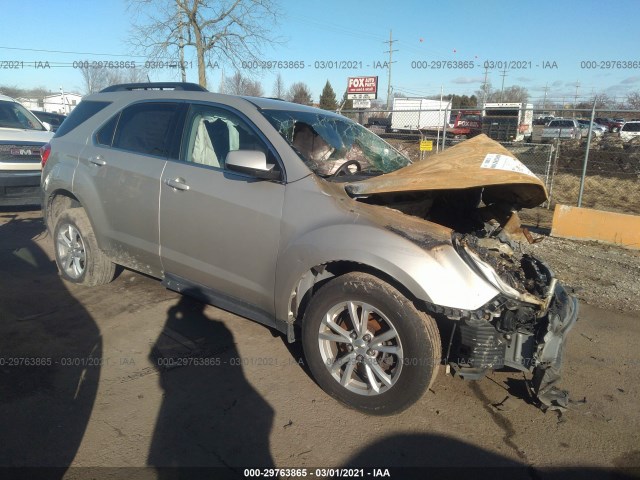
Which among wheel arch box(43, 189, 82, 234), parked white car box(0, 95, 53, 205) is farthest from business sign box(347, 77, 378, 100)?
wheel arch box(43, 189, 82, 234)

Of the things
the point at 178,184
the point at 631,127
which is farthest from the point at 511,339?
the point at 631,127

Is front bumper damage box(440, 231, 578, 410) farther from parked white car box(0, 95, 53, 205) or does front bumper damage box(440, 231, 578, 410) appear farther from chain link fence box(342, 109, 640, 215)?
parked white car box(0, 95, 53, 205)

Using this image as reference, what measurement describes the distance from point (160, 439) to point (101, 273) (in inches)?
99.5

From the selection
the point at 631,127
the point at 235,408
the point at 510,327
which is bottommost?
the point at 235,408

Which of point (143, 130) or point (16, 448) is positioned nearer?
point (16, 448)

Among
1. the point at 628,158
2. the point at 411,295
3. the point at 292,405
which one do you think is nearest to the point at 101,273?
the point at 292,405

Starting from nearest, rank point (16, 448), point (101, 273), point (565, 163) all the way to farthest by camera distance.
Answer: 1. point (16, 448)
2. point (101, 273)
3. point (565, 163)

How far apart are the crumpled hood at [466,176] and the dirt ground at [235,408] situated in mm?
878

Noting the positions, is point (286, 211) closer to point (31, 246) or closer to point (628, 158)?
point (31, 246)

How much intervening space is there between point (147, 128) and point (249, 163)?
158 cm

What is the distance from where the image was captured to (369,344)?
9.57 ft

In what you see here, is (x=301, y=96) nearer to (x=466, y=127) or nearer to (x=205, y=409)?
(x=466, y=127)

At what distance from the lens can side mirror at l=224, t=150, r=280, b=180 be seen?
3.12 m

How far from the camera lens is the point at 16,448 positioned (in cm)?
256
